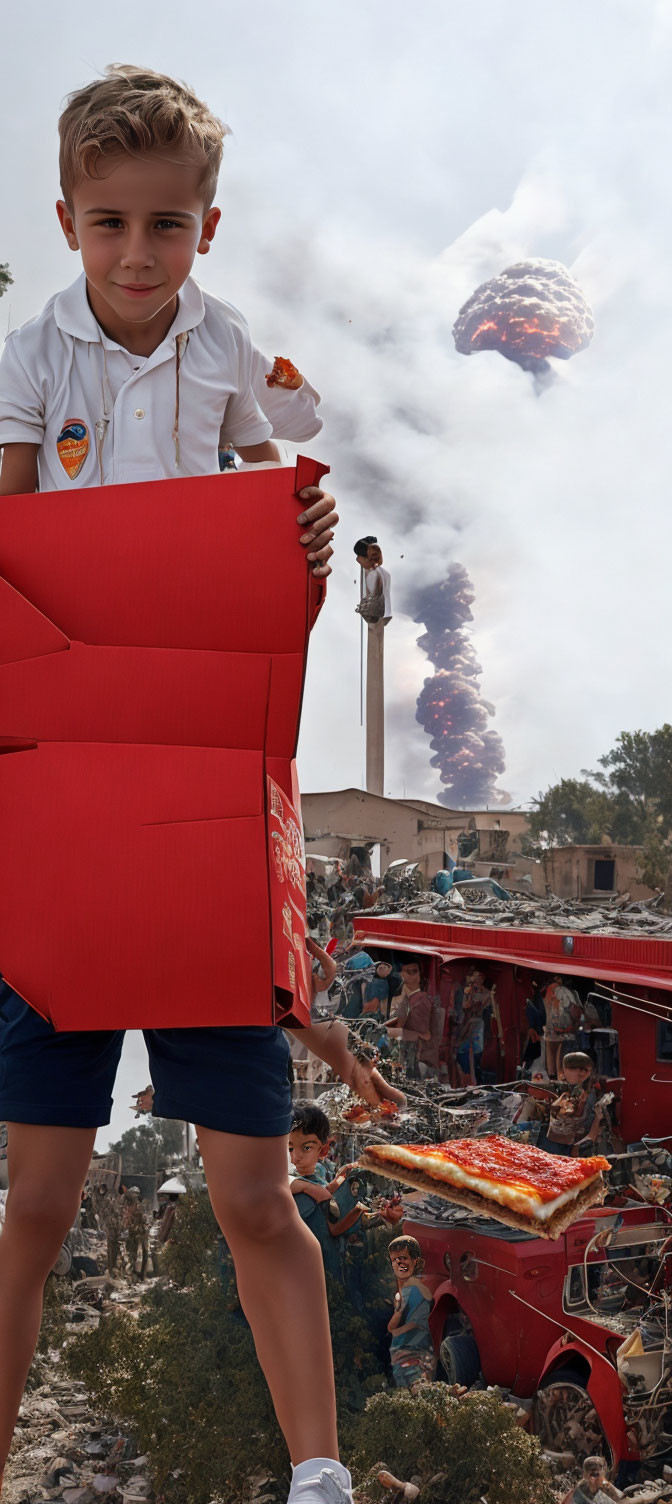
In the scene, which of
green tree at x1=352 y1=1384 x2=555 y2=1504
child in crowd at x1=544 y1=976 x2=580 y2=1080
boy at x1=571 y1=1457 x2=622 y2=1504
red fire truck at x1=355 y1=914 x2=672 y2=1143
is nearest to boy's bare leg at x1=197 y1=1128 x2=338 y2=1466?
green tree at x1=352 y1=1384 x2=555 y2=1504

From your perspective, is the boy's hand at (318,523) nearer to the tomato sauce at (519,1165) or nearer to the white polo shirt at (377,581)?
the tomato sauce at (519,1165)

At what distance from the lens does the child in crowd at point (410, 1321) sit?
19.3 feet

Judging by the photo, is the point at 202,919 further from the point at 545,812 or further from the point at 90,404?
the point at 545,812

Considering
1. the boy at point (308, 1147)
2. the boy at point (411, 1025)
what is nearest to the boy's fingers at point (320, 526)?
the boy at point (308, 1147)

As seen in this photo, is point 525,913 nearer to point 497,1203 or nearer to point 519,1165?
point 519,1165

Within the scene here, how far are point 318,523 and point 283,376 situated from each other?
1.18 feet

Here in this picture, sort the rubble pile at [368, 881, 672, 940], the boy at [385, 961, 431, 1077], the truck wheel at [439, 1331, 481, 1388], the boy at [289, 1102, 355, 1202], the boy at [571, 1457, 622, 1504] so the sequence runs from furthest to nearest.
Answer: the boy at [385, 961, 431, 1077] < the rubble pile at [368, 881, 672, 940] < the truck wheel at [439, 1331, 481, 1388] < the boy at [289, 1102, 355, 1202] < the boy at [571, 1457, 622, 1504]

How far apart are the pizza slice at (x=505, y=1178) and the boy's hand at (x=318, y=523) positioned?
3.49m

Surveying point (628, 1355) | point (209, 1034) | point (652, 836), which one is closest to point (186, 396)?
point (209, 1034)

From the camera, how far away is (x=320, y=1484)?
1.30 meters

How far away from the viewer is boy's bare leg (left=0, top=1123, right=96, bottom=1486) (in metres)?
1.42

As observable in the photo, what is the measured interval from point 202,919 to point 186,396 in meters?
0.71

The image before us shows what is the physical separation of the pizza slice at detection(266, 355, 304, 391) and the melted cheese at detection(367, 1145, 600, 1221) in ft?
11.4

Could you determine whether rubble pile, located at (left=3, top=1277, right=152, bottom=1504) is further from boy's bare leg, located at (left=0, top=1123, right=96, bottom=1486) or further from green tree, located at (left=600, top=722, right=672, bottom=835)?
green tree, located at (left=600, top=722, right=672, bottom=835)
